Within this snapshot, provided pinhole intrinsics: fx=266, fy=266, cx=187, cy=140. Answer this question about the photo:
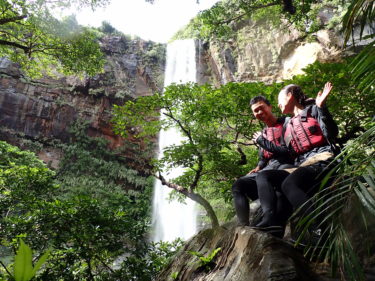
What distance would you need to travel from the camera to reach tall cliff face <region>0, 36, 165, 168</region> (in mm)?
17594

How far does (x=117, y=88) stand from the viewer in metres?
20.8

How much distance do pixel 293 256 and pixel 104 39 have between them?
82.3 ft

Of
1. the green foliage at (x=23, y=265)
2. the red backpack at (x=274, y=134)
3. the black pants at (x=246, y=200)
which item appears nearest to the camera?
the green foliage at (x=23, y=265)

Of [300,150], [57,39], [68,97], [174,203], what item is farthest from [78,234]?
[68,97]

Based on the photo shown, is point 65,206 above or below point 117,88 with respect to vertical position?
below

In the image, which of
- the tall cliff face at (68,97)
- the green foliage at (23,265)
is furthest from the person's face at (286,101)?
the tall cliff face at (68,97)

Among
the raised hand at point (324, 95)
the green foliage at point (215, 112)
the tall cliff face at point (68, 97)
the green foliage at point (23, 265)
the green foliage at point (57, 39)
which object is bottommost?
the green foliage at point (23, 265)

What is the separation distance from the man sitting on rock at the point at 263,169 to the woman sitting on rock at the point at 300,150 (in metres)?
0.12

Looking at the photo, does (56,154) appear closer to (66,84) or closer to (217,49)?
(66,84)

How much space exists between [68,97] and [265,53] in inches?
555

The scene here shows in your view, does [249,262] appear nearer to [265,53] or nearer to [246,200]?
[246,200]

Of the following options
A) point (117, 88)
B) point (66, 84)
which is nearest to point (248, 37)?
point (117, 88)

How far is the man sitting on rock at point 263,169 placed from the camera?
227 centimetres

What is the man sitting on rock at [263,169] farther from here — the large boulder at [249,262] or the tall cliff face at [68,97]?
the tall cliff face at [68,97]
